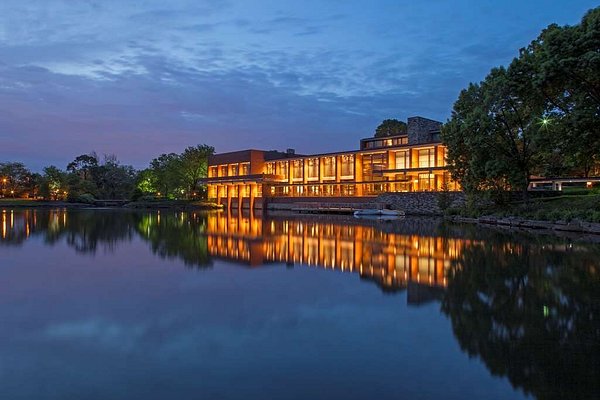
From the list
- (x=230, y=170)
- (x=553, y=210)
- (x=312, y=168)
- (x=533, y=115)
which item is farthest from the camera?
(x=230, y=170)

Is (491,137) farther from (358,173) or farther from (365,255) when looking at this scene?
(358,173)

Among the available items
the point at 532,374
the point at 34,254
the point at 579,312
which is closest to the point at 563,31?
the point at 579,312

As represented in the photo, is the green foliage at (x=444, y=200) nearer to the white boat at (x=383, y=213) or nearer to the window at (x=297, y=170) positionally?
the white boat at (x=383, y=213)

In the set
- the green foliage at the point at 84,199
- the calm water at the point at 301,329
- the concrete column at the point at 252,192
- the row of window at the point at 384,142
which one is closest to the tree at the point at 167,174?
the green foliage at the point at 84,199

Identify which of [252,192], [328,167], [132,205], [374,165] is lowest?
[132,205]

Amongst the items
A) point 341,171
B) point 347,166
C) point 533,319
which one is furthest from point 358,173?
point 533,319

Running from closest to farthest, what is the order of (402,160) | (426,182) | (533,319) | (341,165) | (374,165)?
(533,319) < (426,182) < (402,160) < (374,165) < (341,165)

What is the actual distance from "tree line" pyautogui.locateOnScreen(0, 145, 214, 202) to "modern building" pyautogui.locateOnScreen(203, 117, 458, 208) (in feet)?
23.3

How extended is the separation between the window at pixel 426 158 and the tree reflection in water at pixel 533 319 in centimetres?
4544

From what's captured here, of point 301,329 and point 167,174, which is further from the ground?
point 167,174

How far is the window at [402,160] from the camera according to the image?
2427 inches

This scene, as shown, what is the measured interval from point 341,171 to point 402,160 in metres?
10.4

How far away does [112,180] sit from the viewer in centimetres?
10644

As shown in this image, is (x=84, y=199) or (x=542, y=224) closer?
(x=542, y=224)
